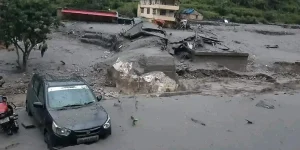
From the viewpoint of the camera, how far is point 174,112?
12.4 metres

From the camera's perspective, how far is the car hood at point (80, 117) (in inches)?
349

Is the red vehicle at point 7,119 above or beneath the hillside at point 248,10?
above

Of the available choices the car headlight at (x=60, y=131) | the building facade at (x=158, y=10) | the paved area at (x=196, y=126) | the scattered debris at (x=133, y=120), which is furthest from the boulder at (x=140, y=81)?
the building facade at (x=158, y=10)

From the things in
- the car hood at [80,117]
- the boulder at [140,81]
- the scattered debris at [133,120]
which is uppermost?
the car hood at [80,117]

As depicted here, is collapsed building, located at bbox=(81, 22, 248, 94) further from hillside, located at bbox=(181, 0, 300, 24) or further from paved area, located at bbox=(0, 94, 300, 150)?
hillside, located at bbox=(181, 0, 300, 24)

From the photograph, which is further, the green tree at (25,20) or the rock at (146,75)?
the green tree at (25,20)

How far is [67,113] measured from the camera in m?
9.32

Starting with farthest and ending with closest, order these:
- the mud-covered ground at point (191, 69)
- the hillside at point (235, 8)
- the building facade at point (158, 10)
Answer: the hillside at point (235, 8), the building facade at point (158, 10), the mud-covered ground at point (191, 69)

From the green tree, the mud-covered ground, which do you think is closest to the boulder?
the mud-covered ground

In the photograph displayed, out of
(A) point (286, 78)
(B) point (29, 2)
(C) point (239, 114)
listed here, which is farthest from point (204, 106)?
(B) point (29, 2)

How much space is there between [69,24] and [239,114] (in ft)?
88.5

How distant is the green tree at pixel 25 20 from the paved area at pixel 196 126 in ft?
24.2

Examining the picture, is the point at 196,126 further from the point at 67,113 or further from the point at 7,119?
the point at 7,119

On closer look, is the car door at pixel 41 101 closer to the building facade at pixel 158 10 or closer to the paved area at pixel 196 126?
the paved area at pixel 196 126
